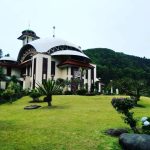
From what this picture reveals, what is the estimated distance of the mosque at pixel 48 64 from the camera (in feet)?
167

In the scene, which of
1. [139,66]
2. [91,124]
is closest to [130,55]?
[139,66]

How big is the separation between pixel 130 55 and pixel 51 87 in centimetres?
8006

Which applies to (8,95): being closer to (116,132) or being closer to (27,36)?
(116,132)

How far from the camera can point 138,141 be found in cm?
997

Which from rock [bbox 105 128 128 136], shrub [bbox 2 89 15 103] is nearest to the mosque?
shrub [bbox 2 89 15 103]

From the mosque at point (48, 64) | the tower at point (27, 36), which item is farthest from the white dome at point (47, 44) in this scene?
the tower at point (27, 36)

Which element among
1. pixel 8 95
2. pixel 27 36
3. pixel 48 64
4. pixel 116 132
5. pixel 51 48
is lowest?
pixel 116 132

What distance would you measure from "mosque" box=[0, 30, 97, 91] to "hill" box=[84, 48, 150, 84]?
21.7 m

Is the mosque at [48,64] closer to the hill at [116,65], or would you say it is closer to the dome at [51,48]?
the dome at [51,48]

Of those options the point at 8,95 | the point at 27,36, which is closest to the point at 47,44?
the point at 27,36

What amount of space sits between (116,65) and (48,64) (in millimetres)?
42765

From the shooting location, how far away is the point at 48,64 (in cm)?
5181

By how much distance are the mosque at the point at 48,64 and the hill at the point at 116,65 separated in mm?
21718

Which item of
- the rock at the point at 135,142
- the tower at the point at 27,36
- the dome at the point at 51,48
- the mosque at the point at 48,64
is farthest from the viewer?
the tower at the point at 27,36
